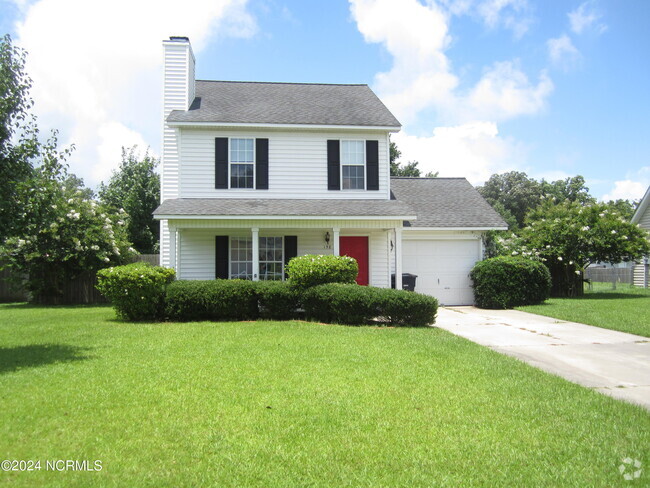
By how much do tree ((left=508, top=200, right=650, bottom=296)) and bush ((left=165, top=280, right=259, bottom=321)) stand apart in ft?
36.6

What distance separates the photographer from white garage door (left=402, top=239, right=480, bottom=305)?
16438mm

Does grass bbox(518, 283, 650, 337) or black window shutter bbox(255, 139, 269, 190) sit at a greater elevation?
black window shutter bbox(255, 139, 269, 190)

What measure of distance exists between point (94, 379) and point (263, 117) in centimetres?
1098

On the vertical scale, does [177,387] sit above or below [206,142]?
below

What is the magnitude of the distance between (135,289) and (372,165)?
8197 millimetres

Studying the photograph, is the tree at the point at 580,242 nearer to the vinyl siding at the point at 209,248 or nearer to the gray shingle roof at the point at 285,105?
the vinyl siding at the point at 209,248

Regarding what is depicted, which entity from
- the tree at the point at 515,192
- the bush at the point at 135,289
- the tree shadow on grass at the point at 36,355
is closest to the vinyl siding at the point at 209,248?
the bush at the point at 135,289

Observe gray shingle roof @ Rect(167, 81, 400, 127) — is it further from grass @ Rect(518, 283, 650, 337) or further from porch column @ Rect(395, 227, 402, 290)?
grass @ Rect(518, 283, 650, 337)

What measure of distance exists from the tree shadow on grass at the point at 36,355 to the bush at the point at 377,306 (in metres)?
5.29

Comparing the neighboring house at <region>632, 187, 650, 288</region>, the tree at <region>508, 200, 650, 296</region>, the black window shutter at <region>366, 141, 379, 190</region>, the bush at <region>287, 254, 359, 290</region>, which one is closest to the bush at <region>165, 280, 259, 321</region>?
the bush at <region>287, 254, 359, 290</region>

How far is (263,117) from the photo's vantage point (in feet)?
50.2

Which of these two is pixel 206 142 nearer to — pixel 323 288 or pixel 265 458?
pixel 323 288

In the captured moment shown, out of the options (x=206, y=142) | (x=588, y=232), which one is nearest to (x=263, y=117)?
(x=206, y=142)

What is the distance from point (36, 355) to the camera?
25.0ft
